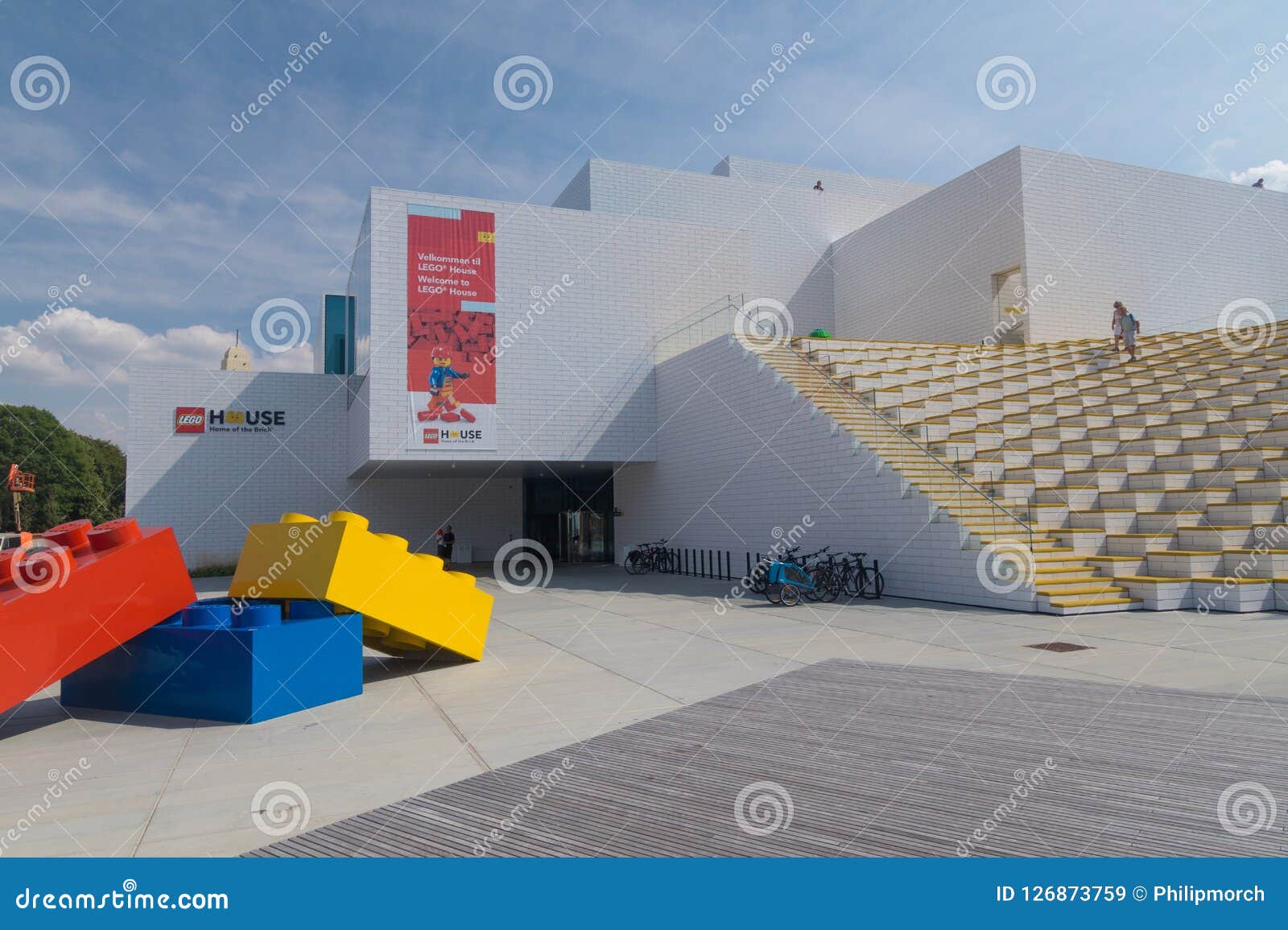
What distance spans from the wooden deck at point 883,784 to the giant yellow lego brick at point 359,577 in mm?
2768

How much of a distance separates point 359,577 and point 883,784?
4.64 m

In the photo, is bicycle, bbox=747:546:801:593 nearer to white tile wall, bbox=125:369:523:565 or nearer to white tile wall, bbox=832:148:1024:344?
white tile wall, bbox=832:148:1024:344

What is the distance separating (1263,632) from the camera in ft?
29.7

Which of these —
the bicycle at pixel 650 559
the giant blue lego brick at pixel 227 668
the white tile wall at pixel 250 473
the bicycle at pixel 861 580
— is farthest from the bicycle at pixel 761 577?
→ the white tile wall at pixel 250 473

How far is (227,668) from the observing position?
6387mm

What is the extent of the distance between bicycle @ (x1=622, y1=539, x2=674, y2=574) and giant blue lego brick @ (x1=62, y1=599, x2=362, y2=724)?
14869mm

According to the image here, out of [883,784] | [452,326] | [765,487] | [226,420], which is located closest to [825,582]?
[765,487]

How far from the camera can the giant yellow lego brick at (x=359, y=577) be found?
7.09m

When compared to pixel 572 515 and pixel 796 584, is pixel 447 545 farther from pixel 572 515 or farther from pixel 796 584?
pixel 796 584

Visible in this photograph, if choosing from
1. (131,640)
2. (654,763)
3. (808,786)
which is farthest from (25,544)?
(808,786)

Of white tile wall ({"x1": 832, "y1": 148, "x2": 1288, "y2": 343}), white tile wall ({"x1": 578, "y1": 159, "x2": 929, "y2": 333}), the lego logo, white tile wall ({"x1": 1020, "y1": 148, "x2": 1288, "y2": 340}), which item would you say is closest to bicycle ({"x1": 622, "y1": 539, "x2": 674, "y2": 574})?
white tile wall ({"x1": 578, "y1": 159, "x2": 929, "y2": 333})

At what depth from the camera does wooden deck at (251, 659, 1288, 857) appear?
371 cm

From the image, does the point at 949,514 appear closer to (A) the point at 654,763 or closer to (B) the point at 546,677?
(B) the point at 546,677

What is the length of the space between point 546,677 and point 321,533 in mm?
2385
